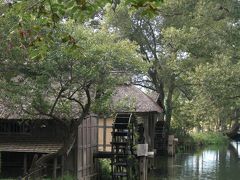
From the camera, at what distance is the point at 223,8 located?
91.8ft

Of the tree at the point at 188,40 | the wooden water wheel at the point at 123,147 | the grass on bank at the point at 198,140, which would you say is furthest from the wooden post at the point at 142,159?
the grass on bank at the point at 198,140

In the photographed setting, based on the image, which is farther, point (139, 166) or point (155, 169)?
point (155, 169)

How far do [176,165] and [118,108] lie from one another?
15.1m

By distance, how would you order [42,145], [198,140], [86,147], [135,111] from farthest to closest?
1. [198,140]
2. [135,111]
3. [86,147]
4. [42,145]

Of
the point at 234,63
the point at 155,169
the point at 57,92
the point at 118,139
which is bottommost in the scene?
the point at 155,169

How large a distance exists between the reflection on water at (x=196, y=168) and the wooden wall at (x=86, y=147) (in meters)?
4.95

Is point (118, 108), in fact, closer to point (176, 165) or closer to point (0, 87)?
point (0, 87)

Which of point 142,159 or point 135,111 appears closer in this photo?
point 142,159

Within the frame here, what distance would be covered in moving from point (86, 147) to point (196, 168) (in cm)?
1091

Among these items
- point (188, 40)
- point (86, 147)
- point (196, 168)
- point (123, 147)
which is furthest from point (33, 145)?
point (196, 168)

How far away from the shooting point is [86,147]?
21375 millimetres

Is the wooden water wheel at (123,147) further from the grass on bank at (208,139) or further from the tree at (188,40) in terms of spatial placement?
the grass on bank at (208,139)

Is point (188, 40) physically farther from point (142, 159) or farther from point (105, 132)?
point (142, 159)

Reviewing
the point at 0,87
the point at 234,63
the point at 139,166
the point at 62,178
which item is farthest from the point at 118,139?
the point at 0,87
